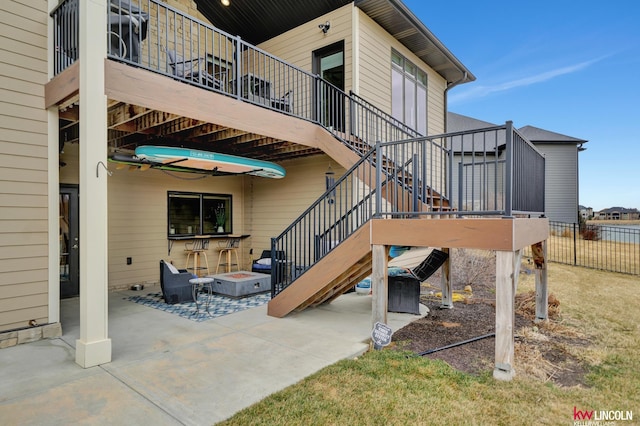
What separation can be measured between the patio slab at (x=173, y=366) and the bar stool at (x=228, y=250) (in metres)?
3.54

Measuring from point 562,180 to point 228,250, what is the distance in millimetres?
18349

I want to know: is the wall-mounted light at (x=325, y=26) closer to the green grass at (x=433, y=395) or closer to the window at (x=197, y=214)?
the window at (x=197, y=214)

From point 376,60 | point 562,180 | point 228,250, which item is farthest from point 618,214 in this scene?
point 228,250

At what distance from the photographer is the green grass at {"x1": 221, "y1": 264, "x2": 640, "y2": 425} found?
278 cm

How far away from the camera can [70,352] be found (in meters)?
4.17

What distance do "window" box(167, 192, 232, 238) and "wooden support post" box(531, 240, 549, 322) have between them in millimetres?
Result: 7431

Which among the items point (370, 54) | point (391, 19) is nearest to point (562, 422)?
point (370, 54)

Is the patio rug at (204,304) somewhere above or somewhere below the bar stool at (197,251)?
below

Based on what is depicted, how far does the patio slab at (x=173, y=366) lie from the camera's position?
9.47ft

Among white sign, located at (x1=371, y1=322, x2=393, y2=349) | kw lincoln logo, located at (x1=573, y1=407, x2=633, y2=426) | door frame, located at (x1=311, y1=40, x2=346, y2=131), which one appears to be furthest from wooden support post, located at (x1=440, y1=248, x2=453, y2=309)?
door frame, located at (x1=311, y1=40, x2=346, y2=131)

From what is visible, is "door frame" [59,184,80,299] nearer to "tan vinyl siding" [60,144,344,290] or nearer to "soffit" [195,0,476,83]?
"tan vinyl siding" [60,144,344,290]

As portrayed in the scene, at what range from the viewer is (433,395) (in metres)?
3.14

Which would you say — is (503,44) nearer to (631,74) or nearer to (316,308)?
(631,74)

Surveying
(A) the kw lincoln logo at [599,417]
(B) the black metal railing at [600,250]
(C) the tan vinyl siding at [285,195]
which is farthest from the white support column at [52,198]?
(B) the black metal railing at [600,250]
